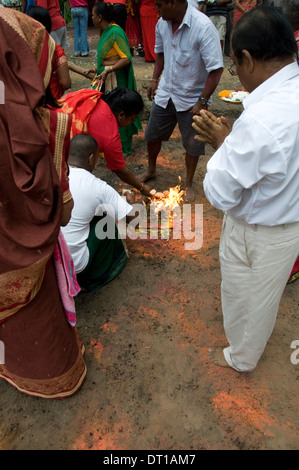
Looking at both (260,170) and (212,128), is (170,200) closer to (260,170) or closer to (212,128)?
(212,128)

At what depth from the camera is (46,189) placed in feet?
4.16

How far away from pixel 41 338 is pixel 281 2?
2.91m

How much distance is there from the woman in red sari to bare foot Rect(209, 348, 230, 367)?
99cm

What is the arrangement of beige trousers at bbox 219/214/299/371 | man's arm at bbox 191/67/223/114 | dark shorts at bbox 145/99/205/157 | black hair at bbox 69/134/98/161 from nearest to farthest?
beige trousers at bbox 219/214/299/371
black hair at bbox 69/134/98/161
man's arm at bbox 191/67/223/114
dark shorts at bbox 145/99/205/157

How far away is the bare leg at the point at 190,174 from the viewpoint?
13.0 feet

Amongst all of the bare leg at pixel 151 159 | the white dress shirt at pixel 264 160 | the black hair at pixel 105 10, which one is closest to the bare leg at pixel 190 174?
the bare leg at pixel 151 159

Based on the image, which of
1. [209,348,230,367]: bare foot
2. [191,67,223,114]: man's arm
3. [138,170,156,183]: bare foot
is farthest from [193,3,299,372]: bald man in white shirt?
[138,170,156,183]: bare foot

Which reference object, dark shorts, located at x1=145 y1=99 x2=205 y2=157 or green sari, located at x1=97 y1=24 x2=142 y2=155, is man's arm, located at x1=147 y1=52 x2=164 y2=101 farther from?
green sari, located at x1=97 y1=24 x2=142 y2=155

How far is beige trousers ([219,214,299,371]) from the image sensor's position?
1.69 meters

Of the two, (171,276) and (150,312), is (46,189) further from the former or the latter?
(171,276)

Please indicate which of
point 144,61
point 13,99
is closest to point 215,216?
point 13,99

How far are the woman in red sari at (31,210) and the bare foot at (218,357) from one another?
985 mm

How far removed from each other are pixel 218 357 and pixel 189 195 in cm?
214

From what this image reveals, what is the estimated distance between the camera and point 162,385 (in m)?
2.30
